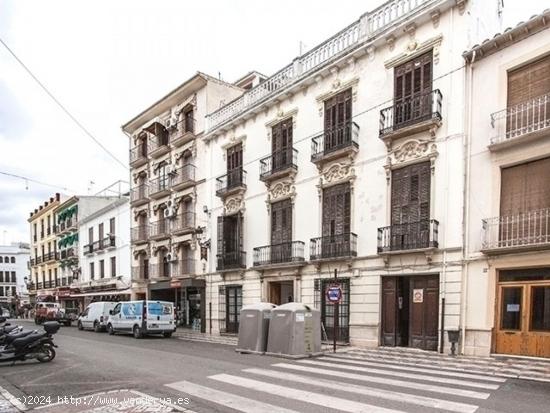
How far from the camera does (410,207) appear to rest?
49.1 feet

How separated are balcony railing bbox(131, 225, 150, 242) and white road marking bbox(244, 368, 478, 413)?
74.2ft

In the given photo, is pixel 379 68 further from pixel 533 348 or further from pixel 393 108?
pixel 533 348

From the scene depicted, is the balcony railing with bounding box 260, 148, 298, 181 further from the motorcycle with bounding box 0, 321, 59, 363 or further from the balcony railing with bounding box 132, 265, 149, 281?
the balcony railing with bounding box 132, 265, 149, 281

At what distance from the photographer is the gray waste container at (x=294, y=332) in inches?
521

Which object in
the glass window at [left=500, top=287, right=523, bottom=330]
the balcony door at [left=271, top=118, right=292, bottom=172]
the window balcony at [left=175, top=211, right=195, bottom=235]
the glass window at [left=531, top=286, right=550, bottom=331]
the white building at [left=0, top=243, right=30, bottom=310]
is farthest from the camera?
the white building at [left=0, top=243, right=30, bottom=310]

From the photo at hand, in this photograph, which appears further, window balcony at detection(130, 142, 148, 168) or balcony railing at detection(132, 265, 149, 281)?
window balcony at detection(130, 142, 148, 168)

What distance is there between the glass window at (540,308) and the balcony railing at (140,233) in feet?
79.7

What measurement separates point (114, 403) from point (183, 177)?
67.1 ft

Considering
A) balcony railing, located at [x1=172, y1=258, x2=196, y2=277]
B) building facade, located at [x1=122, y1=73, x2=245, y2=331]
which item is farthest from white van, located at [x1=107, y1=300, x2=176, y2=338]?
balcony railing, located at [x1=172, y1=258, x2=196, y2=277]

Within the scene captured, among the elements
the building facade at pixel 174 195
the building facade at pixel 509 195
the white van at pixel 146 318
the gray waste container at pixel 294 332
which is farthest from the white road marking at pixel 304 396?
the building facade at pixel 174 195

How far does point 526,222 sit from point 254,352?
28.8ft

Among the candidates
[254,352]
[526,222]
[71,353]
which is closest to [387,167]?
[526,222]

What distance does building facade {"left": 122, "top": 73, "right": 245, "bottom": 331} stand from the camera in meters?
25.7

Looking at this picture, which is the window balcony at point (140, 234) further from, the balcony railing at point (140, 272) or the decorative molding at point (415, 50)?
the decorative molding at point (415, 50)
